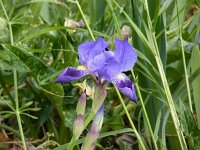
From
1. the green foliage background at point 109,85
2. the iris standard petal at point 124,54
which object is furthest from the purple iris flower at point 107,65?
the green foliage background at point 109,85

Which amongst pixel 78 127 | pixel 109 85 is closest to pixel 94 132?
pixel 78 127

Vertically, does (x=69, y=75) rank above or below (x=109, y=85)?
above

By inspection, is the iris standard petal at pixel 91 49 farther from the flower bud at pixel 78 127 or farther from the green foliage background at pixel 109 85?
the green foliage background at pixel 109 85

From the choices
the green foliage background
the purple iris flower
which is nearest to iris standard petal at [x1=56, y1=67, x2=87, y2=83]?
the purple iris flower

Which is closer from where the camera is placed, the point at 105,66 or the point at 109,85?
the point at 105,66

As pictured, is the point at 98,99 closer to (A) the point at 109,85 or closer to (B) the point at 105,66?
(B) the point at 105,66

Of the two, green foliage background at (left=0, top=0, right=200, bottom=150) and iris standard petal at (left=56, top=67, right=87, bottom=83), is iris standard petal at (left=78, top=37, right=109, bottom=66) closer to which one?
iris standard petal at (left=56, top=67, right=87, bottom=83)
